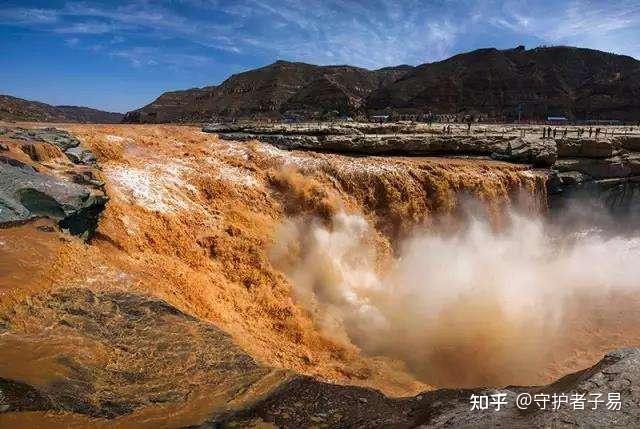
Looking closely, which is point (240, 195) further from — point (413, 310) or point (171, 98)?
point (171, 98)

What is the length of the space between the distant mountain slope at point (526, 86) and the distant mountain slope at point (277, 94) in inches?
320

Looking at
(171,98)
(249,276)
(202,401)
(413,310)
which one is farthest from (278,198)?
(171,98)

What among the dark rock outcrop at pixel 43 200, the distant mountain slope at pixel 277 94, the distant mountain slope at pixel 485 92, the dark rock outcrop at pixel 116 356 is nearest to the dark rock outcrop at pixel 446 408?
the dark rock outcrop at pixel 116 356

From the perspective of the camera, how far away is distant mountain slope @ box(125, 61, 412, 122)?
73.5 m

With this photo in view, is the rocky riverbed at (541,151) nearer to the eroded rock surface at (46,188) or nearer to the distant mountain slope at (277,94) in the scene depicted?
the eroded rock surface at (46,188)

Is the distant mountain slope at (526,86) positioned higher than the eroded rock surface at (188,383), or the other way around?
the distant mountain slope at (526,86)

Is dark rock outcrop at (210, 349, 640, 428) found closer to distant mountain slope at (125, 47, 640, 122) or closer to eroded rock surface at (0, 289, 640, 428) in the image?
eroded rock surface at (0, 289, 640, 428)

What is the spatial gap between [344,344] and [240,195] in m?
5.78

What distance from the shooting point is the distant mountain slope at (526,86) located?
63625mm

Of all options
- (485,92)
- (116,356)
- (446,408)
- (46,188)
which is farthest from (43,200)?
(485,92)

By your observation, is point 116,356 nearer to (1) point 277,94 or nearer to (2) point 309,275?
(2) point 309,275

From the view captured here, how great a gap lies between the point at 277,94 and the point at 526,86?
41442 millimetres

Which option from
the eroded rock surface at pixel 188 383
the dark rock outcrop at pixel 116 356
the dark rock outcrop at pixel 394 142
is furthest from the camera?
the dark rock outcrop at pixel 394 142

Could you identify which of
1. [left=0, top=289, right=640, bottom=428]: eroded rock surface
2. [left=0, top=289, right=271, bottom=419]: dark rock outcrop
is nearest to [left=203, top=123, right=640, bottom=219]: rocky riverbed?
[left=0, top=289, right=271, bottom=419]: dark rock outcrop
